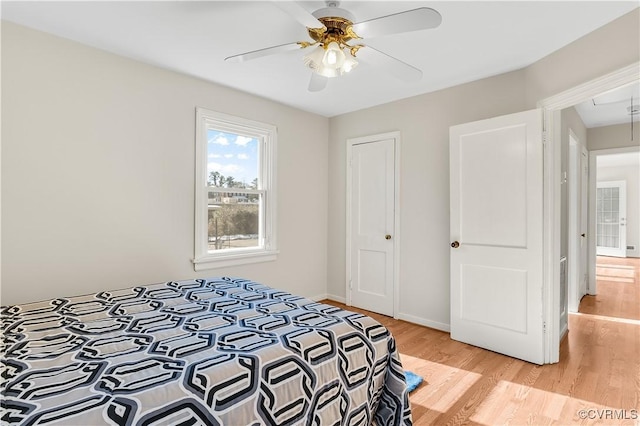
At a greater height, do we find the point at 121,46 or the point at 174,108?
the point at 121,46

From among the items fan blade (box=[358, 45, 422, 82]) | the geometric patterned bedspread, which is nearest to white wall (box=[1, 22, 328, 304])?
the geometric patterned bedspread

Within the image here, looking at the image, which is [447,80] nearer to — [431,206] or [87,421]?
[431,206]

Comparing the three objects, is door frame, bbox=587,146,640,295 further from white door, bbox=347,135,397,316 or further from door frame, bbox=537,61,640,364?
white door, bbox=347,135,397,316

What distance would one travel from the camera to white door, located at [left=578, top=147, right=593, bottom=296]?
4.22 m

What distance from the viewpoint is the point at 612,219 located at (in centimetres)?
844

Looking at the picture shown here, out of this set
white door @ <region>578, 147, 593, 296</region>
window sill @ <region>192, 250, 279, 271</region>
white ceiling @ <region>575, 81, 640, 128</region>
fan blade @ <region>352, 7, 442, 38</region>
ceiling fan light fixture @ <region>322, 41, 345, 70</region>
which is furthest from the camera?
white door @ <region>578, 147, 593, 296</region>

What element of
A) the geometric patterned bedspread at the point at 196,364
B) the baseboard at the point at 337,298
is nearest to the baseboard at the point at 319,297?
the baseboard at the point at 337,298

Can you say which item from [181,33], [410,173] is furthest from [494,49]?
[181,33]

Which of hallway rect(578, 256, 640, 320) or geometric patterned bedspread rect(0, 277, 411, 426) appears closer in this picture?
geometric patterned bedspread rect(0, 277, 411, 426)

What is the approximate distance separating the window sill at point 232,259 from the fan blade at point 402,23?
2384 millimetres

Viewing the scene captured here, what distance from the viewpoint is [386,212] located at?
12.7 feet

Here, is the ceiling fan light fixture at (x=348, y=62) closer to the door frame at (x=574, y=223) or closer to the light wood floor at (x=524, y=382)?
the light wood floor at (x=524, y=382)

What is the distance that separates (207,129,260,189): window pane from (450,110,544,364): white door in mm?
2080

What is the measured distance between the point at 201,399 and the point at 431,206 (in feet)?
9.68
